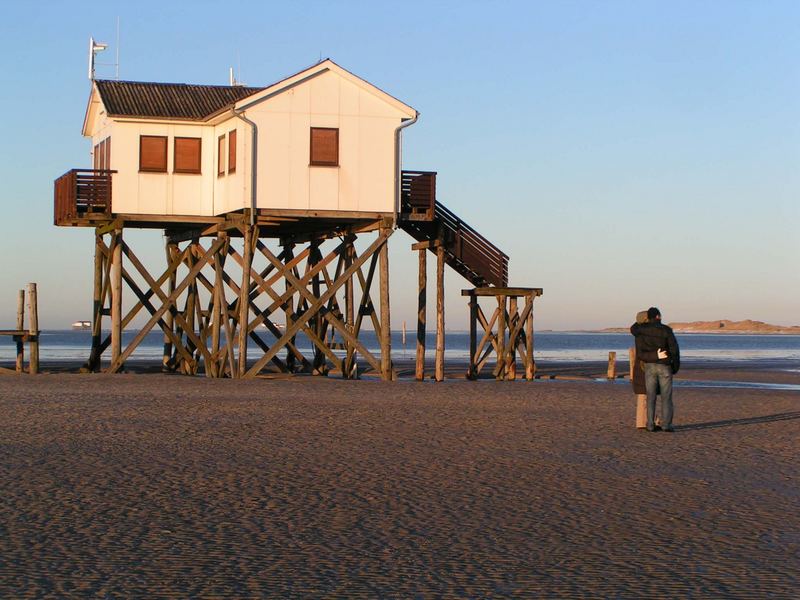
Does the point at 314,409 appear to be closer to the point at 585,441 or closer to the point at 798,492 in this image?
the point at 585,441

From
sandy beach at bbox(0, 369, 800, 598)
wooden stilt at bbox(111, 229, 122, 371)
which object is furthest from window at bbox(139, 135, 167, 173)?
sandy beach at bbox(0, 369, 800, 598)

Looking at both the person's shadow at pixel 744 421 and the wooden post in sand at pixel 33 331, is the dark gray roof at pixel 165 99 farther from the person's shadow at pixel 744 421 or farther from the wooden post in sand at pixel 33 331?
the person's shadow at pixel 744 421

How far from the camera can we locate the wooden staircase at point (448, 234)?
31125 millimetres

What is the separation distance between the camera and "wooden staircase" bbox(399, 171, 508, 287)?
31125mm

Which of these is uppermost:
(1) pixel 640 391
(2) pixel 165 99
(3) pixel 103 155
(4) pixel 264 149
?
(2) pixel 165 99

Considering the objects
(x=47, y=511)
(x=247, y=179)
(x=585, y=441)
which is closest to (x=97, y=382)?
(x=247, y=179)

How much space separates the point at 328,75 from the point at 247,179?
3264 millimetres

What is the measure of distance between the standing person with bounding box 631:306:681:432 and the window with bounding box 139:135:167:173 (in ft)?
55.9

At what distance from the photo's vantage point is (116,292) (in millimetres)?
30578

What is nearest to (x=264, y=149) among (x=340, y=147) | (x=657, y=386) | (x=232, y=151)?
(x=232, y=151)

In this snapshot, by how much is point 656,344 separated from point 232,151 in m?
15.6

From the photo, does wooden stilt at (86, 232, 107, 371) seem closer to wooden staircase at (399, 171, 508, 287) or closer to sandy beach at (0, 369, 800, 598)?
wooden staircase at (399, 171, 508, 287)

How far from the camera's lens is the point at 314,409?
66.3 ft

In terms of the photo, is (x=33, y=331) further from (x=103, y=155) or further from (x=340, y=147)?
(x=340, y=147)
